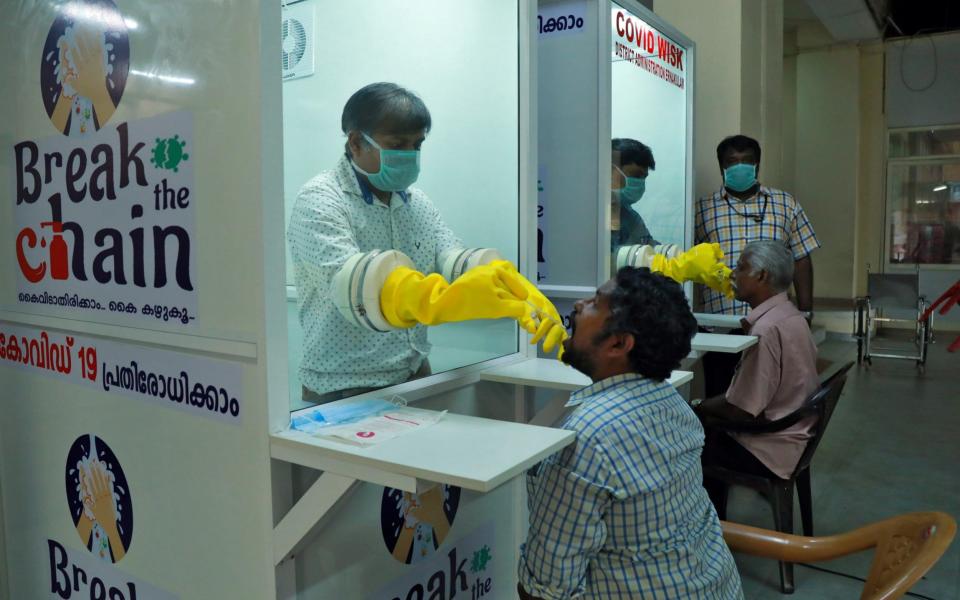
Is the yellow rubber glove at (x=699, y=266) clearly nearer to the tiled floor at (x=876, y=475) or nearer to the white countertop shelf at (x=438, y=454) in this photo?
the tiled floor at (x=876, y=475)

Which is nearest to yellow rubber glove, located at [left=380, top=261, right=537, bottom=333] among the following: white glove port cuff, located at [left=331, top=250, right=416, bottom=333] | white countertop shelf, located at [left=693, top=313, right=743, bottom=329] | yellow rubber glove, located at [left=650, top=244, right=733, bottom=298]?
white glove port cuff, located at [left=331, top=250, right=416, bottom=333]

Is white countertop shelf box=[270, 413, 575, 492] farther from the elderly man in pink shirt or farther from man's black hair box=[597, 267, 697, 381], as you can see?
the elderly man in pink shirt

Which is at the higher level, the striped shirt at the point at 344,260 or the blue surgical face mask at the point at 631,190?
the blue surgical face mask at the point at 631,190

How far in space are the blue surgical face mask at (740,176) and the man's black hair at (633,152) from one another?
0.59 metres

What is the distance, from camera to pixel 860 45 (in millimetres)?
8945

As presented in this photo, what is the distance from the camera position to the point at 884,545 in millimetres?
1588

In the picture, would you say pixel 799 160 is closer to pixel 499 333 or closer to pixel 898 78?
pixel 898 78

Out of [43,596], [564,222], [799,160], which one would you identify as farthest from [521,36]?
[799,160]

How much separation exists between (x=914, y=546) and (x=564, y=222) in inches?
66.3

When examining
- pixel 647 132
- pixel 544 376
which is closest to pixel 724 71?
pixel 647 132

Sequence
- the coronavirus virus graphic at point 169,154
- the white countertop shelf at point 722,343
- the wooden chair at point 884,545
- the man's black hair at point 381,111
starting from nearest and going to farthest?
the wooden chair at point 884,545, the coronavirus virus graphic at point 169,154, the man's black hair at point 381,111, the white countertop shelf at point 722,343

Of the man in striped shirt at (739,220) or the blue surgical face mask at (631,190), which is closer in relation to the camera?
the blue surgical face mask at (631,190)

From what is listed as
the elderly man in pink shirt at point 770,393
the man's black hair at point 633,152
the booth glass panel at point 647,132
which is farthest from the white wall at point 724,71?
the elderly man in pink shirt at point 770,393

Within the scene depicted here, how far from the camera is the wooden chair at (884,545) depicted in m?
1.38
